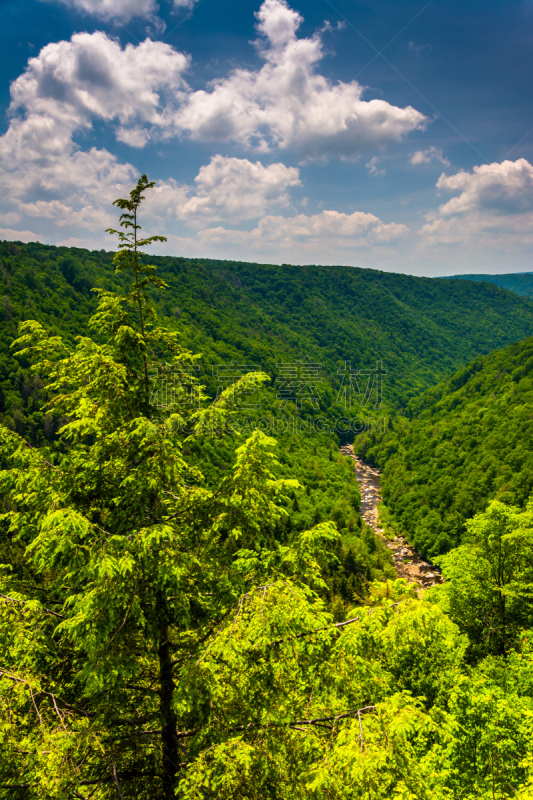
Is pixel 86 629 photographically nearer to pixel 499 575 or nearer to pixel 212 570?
pixel 212 570

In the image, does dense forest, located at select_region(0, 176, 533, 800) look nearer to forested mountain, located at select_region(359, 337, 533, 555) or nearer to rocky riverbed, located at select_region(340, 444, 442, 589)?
→ rocky riverbed, located at select_region(340, 444, 442, 589)

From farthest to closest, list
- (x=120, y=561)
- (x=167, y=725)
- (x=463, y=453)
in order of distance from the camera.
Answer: (x=463, y=453) < (x=167, y=725) < (x=120, y=561)

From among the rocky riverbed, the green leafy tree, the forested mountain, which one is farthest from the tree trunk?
the forested mountain

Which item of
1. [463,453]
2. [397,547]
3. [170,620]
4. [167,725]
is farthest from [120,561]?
[463,453]

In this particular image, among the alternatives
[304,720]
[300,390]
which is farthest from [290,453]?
[304,720]

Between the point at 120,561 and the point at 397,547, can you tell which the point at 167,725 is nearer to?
the point at 120,561

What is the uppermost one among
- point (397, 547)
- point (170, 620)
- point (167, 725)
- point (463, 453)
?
point (170, 620)
